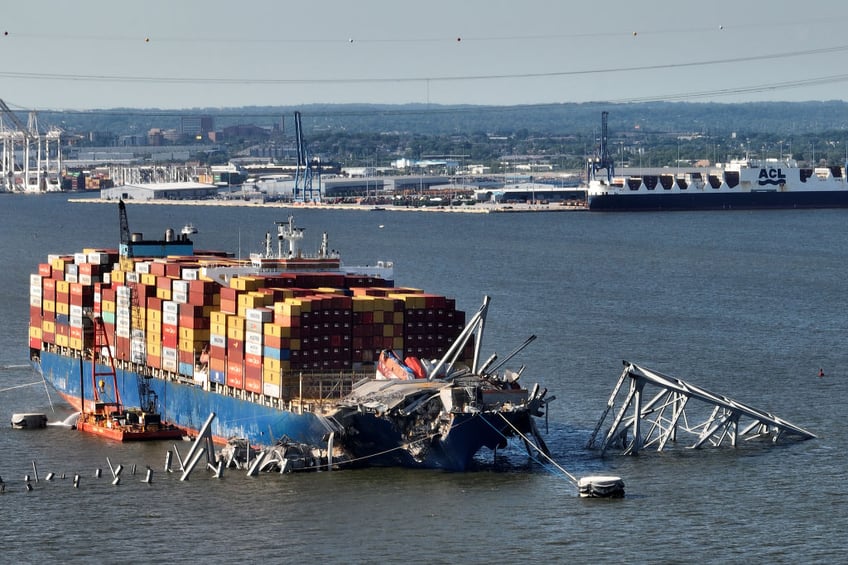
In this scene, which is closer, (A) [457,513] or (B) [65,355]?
(A) [457,513]

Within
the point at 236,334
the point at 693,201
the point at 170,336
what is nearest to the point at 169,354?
the point at 170,336

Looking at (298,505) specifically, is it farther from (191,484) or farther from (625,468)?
(625,468)

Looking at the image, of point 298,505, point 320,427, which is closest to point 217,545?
point 298,505

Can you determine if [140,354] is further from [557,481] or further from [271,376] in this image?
[557,481]

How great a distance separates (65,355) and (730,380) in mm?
18982

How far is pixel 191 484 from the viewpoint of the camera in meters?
37.8

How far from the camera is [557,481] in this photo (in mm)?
37625

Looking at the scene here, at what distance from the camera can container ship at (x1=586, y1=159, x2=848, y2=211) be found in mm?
163000

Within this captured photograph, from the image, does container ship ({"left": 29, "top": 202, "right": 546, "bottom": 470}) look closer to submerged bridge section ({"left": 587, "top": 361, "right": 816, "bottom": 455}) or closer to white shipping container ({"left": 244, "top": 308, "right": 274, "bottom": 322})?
white shipping container ({"left": 244, "top": 308, "right": 274, "bottom": 322})

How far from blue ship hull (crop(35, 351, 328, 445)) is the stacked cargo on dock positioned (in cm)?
41

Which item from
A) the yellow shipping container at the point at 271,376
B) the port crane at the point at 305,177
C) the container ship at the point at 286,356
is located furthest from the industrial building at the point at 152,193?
the yellow shipping container at the point at 271,376

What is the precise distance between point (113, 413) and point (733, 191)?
12486 cm

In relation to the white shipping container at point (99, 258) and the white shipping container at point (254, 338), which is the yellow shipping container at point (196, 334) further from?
the white shipping container at point (99, 258)

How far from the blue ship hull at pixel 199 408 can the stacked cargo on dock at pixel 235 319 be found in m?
0.41
